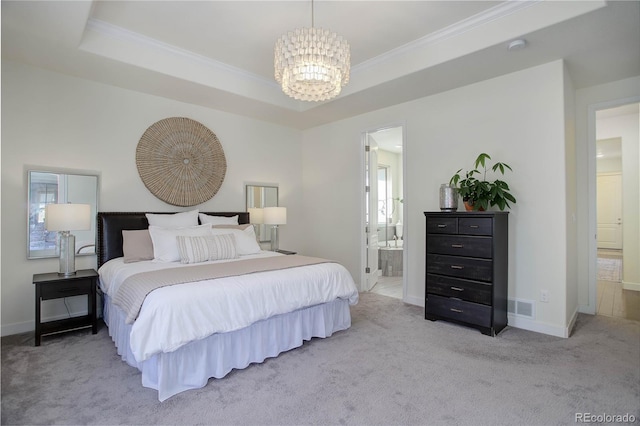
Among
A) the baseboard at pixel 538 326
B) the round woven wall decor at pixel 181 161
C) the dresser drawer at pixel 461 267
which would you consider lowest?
the baseboard at pixel 538 326

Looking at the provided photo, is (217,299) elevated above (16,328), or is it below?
above

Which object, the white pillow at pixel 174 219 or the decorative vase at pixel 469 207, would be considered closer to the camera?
the decorative vase at pixel 469 207

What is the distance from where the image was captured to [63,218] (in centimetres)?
304

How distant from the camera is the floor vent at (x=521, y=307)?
3.33m

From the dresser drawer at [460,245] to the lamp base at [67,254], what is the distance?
3629 mm

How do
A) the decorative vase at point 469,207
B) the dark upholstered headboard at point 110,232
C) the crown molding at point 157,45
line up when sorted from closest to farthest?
the crown molding at point 157,45 < the decorative vase at point 469,207 < the dark upholstered headboard at point 110,232

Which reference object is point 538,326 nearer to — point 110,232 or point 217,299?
point 217,299

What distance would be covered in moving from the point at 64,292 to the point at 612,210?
11.8 meters

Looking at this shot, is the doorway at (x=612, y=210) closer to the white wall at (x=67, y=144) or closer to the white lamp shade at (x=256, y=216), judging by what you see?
the white lamp shade at (x=256, y=216)

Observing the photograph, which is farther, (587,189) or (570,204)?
(587,189)

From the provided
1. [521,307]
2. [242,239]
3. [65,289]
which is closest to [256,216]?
[242,239]

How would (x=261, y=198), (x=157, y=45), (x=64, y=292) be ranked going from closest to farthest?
1. (x=64, y=292)
2. (x=157, y=45)
3. (x=261, y=198)

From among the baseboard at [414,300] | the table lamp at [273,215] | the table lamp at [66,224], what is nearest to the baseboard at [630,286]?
the baseboard at [414,300]

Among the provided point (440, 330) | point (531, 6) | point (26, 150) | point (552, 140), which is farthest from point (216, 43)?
point (440, 330)
